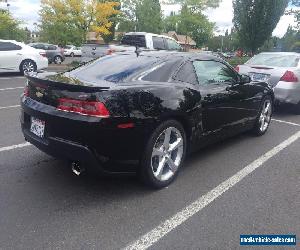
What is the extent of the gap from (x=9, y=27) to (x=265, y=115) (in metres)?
28.8

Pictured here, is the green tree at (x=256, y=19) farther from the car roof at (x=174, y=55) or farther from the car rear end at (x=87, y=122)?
the car rear end at (x=87, y=122)

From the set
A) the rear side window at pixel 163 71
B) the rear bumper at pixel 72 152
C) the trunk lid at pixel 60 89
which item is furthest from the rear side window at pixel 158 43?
the rear bumper at pixel 72 152

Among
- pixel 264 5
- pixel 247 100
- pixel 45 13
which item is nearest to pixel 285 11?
pixel 264 5

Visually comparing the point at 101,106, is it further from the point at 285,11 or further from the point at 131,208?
the point at 285,11

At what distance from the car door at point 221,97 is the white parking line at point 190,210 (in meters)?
0.64

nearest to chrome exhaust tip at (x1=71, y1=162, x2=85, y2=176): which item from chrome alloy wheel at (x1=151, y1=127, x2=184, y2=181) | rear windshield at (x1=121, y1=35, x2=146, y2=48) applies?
chrome alloy wheel at (x1=151, y1=127, x2=184, y2=181)

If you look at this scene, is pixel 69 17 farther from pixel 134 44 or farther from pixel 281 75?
pixel 281 75

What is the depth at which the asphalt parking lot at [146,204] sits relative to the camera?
301 centimetres

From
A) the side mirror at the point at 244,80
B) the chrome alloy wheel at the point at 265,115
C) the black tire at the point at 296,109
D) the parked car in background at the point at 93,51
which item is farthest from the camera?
the parked car in background at the point at 93,51

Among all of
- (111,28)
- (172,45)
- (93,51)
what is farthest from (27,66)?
(111,28)

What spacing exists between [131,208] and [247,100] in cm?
287

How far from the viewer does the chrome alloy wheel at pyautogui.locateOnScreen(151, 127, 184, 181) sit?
154 inches

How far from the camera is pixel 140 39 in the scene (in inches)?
570

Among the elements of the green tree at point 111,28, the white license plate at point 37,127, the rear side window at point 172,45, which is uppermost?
the green tree at point 111,28
